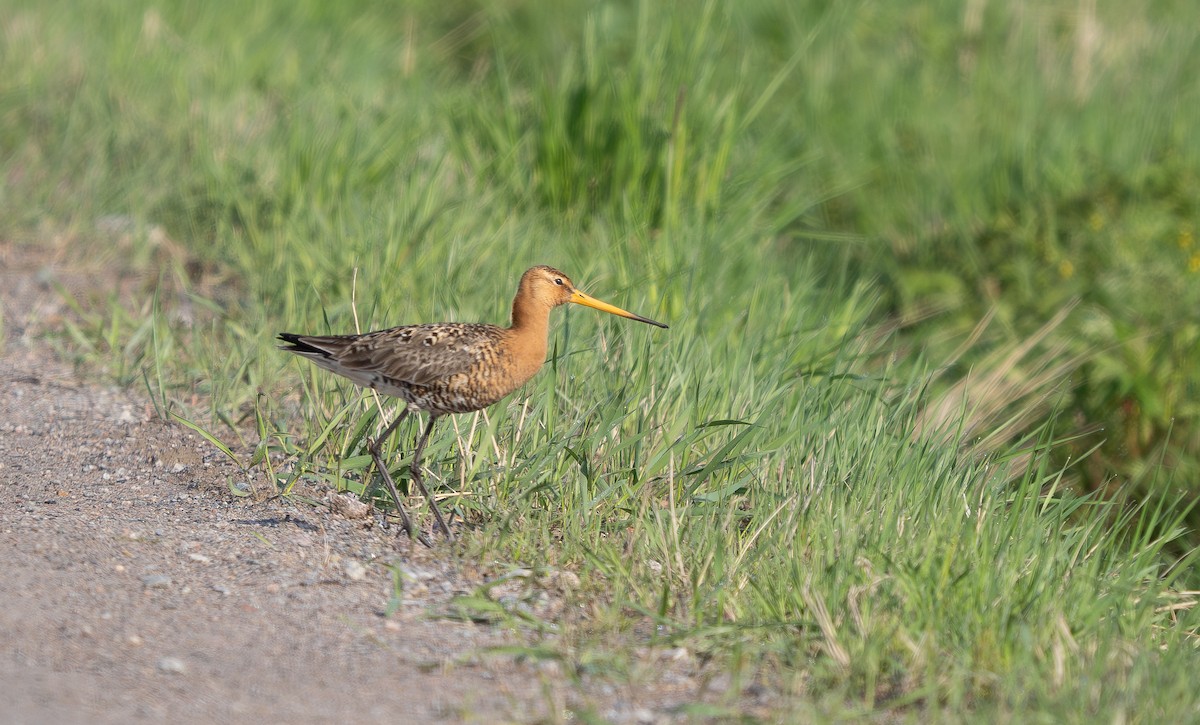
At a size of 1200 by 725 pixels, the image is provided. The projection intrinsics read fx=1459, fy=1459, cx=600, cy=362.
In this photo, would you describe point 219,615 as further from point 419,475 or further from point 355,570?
point 419,475

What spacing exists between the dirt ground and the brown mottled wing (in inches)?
20.5

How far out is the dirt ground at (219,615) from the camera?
12.4 ft

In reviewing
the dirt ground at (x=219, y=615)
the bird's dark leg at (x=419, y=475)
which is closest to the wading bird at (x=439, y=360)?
the bird's dark leg at (x=419, y=475)

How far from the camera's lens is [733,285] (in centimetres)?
717

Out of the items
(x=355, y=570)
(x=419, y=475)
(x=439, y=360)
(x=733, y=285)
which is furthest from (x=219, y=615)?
(x=733, y=285)

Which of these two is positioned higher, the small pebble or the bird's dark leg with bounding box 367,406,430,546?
the bird's dark leg with bounding box 367,406,430,546

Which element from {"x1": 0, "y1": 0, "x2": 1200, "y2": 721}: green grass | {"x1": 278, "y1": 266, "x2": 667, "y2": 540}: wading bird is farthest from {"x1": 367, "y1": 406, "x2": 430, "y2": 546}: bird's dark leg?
{"x1": 0, "y1": 0, "x2": 1200, "y2": 721}: green grass

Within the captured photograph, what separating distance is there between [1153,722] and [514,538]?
2.05 metres

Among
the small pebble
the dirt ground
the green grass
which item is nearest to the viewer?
the dirt ground

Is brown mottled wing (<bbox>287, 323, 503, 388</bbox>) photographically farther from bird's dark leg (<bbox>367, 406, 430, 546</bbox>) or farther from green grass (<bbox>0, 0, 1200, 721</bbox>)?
green grass (<bbox>0, 0, 1200, 721</bbox>)

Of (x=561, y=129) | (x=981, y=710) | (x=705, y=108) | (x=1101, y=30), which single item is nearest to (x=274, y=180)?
(x=561, y=129)

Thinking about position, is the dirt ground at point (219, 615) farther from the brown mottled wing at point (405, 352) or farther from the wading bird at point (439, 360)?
the brown mottled wing at point (405, 352)

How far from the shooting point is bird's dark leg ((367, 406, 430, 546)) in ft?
16.1

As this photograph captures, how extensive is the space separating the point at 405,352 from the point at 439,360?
151 mm
